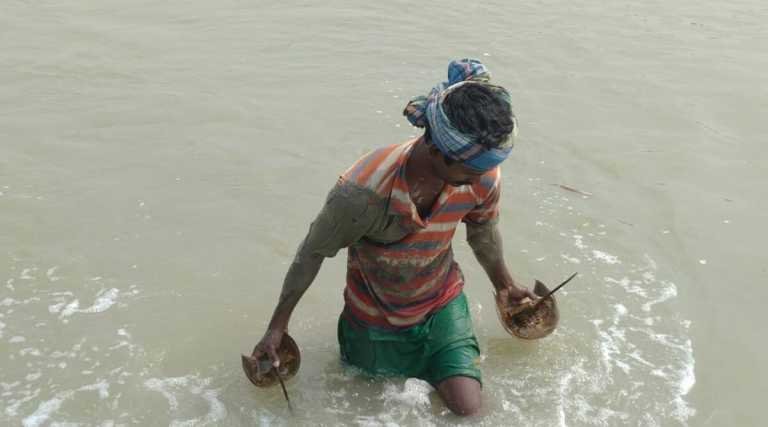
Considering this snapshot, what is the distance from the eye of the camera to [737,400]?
347 centimetres

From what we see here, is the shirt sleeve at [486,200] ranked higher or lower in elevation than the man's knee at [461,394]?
higher

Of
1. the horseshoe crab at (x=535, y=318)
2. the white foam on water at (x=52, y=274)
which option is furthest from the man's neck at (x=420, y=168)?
the white foam on water at (x=52, y=274)

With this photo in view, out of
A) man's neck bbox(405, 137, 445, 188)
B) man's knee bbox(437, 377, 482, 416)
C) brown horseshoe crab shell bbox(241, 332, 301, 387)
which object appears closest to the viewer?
man's neck bbox(405, 137, 445, 188)

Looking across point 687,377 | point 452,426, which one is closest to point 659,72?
point 687,377

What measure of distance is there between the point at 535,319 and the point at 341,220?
3.90ft

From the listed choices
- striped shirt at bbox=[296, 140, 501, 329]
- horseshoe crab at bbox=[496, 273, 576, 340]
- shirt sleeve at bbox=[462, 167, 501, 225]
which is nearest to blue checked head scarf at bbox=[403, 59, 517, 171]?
striped shirt at bbox=[296, 140, 501, 329]

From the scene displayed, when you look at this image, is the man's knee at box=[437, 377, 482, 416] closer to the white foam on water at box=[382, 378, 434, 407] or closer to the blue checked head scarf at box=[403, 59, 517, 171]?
the white foam on water at box=[382, 378, 434, 407]

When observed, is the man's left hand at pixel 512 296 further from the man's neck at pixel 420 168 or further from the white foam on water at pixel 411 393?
the man's neck at pixel 420 168

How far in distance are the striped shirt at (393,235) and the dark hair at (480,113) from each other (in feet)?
0.98

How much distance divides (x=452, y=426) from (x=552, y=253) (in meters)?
1.42

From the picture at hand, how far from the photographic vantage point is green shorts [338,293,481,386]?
10.5 feet

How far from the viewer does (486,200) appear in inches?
120

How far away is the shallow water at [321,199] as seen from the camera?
11.4 feet

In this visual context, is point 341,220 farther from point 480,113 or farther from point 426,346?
point 426,346
